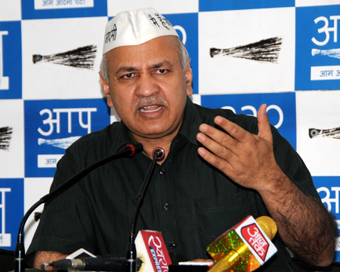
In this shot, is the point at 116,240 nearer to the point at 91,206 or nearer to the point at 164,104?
the point at 91,206

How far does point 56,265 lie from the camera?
3.13 feet

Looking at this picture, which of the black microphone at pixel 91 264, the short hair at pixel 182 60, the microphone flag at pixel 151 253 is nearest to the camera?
the black microphone at pixel 91 264

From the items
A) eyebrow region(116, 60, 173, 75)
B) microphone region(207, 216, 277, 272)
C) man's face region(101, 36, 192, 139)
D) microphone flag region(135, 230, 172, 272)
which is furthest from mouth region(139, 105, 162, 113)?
microphone region(207, 216, 277, 272)

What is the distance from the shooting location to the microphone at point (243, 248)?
37.9 inches

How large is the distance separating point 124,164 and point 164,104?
1.06 feet

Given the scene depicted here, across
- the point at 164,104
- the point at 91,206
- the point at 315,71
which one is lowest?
the point at 91,206

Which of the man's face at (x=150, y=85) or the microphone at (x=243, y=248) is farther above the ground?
the man's face at (x=150, y=85)

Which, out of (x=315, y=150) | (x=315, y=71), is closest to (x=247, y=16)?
(x=315, y=71)

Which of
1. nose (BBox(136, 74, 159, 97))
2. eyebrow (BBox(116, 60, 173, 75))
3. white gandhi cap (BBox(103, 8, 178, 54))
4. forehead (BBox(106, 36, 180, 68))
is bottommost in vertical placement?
nose (BBox(136, 74, 159, 97))

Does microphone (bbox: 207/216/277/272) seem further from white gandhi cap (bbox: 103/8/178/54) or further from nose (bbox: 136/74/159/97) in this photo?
white gandhi cap (bbox: 103/8/178/54)

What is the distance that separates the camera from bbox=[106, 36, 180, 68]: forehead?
5.44 ft

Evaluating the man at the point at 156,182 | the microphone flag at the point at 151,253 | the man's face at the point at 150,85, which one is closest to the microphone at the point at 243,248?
the microphone flag at the point at 151,253

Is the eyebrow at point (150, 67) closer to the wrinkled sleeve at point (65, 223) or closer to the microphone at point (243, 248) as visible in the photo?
the wrinkled sleeve at point (65, 223)

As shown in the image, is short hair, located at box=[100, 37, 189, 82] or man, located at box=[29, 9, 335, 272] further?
short hair, located at box=[100, 37, 189, 82]
